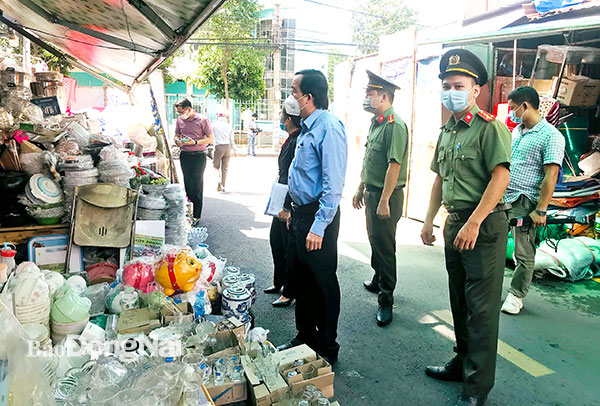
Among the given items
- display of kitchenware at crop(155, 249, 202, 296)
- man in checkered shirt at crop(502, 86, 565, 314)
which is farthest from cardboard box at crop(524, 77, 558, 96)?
display of kitchenware at crop(155, 249, 202, 296)

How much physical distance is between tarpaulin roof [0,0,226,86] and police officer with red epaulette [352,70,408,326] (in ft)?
5.50

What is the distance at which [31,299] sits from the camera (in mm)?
2277

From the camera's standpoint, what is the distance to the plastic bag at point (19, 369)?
1.15 metres

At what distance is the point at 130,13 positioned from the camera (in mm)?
2977

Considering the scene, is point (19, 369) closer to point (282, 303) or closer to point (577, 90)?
point (282, 303)

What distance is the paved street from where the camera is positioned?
265 centimetres

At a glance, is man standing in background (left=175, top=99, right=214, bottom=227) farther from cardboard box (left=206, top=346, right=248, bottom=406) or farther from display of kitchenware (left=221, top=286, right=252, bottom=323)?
cardboard box (left=206, top=346, right=248, bottom=406)

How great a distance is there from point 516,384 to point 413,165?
4.68 metres

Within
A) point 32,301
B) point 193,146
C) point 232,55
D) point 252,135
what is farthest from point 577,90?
point 232,55

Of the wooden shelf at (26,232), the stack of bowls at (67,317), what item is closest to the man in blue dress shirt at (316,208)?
the stack of bowls at (67,317)

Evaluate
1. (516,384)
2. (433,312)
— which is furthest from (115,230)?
(516,384)

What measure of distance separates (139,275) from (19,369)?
1925 millimetres

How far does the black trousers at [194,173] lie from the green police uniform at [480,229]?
471 centimetres

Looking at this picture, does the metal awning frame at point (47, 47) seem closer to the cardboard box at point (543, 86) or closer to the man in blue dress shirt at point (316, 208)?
the man in blue dress shirt at point (316, 208)
